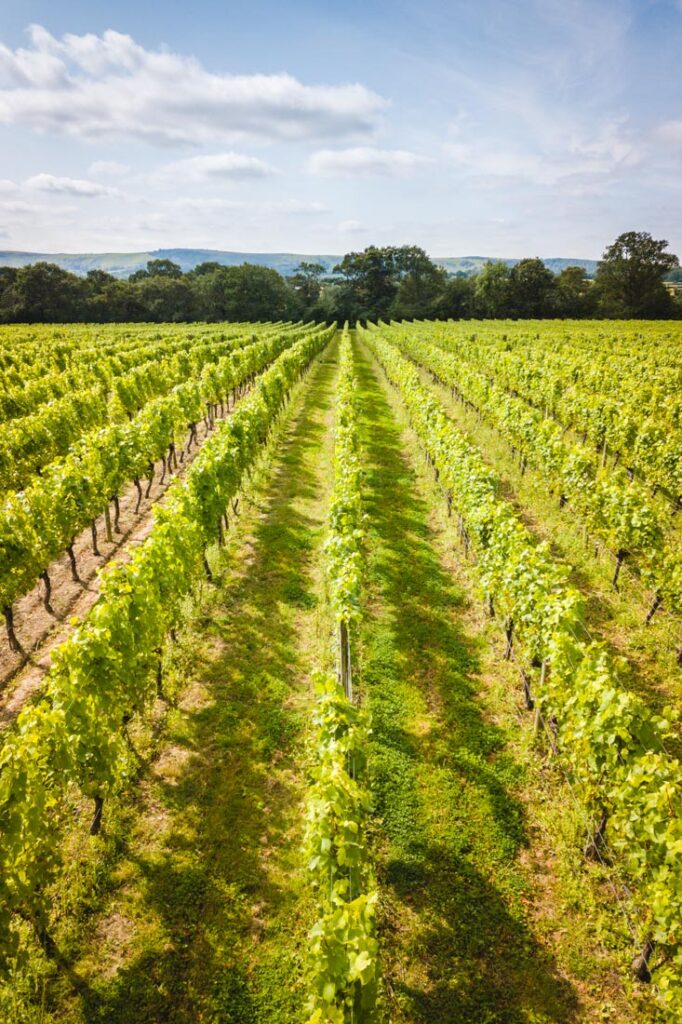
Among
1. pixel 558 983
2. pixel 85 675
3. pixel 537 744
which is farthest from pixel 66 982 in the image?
pixel 537 744

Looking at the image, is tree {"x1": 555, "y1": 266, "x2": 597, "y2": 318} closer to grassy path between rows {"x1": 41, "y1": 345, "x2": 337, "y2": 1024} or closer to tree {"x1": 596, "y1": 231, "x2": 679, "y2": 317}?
tree {"x1": 596, "y1": 231, "x2": 679, "y2": 317}

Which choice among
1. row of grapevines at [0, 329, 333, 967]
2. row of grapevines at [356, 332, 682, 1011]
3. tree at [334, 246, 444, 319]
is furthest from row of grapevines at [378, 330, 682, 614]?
tree at [334, 246, 444, 319]

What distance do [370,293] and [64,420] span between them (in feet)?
325

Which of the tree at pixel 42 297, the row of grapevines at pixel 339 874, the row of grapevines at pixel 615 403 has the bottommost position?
the row of grapevines at pixel 339 874

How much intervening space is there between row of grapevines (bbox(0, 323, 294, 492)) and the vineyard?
23cm

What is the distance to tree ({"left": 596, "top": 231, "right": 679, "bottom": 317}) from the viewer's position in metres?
79.0

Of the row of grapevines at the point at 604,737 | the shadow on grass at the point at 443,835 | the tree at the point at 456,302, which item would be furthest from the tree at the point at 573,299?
the row of grapevines at the point at 604,737

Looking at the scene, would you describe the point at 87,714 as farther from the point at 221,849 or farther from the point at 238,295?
the point at 238,295

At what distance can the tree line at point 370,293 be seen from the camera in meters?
80.6

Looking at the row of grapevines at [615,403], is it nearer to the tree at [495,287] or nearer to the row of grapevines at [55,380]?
the row of grapevines at [55,380]

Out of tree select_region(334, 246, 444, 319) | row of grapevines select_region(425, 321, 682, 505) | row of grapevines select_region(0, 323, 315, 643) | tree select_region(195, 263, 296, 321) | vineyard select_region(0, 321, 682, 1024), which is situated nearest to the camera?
vineyard select_region(0, 321, 682, 1024)

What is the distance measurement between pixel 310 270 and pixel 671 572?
11781cm

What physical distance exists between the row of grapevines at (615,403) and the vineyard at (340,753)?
0.29 m

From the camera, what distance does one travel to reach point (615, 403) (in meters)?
17.0
